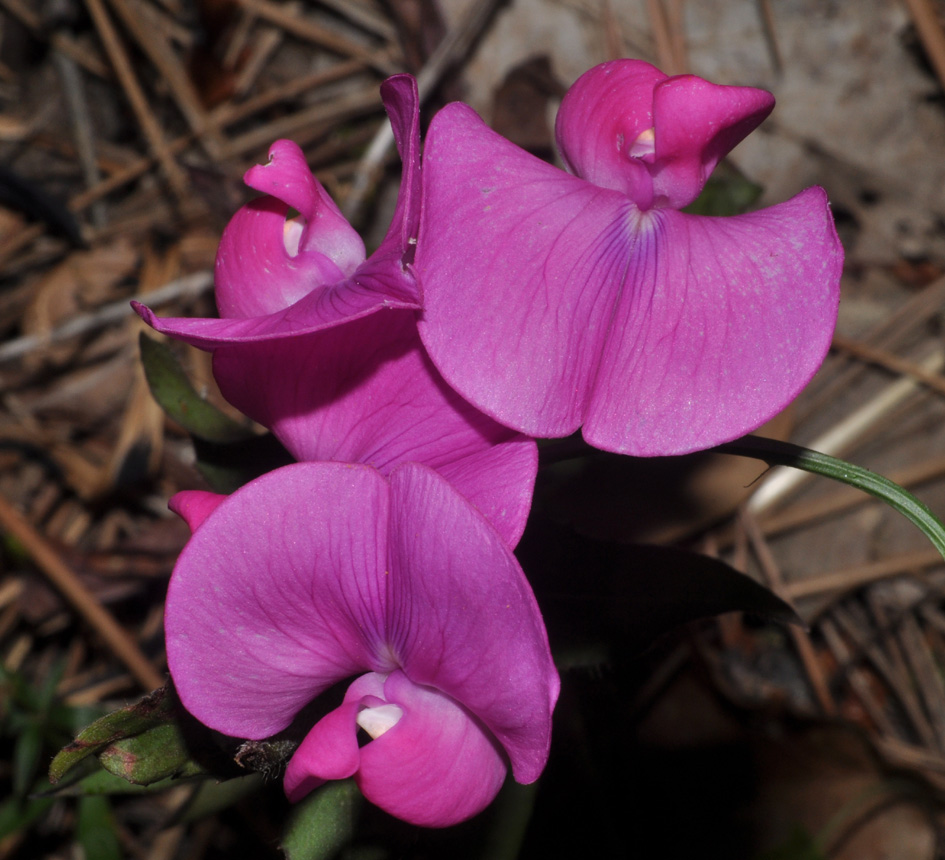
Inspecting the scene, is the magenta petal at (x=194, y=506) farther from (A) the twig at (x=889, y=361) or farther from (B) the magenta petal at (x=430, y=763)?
(A) the twig at (x=889, y=361)

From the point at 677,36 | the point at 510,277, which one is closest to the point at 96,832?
the point at 510,277

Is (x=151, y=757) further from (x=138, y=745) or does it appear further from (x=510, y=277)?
(x=510, y=277)

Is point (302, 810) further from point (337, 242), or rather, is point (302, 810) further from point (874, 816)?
point (874, 816)

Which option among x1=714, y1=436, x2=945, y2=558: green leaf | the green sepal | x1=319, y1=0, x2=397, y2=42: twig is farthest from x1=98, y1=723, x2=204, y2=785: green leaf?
x1=319, y1=0, x2=397, y2=42: twig

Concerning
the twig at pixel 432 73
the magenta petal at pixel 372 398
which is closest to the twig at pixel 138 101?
the twig at pixel 432 73

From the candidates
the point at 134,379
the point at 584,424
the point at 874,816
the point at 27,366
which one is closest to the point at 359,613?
the point at 584,424

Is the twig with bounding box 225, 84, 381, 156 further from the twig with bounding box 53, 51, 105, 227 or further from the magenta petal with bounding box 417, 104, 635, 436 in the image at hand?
the magenta petal with bounding box 417, 104, 635, 436

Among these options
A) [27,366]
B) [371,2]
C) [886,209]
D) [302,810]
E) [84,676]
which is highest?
[886,209]
